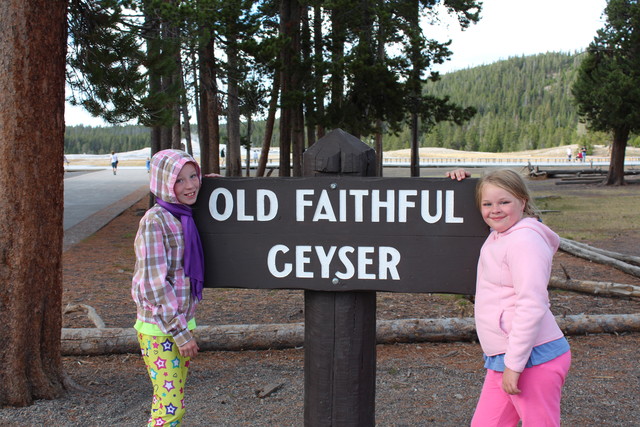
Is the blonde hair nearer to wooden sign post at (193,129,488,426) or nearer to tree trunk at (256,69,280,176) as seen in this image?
wooden sign post at (193,129,488,426)

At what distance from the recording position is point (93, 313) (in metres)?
5.21

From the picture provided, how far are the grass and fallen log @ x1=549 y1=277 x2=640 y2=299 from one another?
4333mm

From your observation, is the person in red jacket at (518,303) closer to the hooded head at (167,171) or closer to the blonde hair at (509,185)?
the blonde hair at (509,185)

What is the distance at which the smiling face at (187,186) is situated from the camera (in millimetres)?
2273

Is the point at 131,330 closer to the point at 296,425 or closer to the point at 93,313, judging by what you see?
the point at 93,313

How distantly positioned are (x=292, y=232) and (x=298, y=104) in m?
13.7

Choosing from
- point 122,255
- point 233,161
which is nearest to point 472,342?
point 122,255

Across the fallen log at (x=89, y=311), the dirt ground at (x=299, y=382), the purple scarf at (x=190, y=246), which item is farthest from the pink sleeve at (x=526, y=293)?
the fallen log at (x=89, y=311)

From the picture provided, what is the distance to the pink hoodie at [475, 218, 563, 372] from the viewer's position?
197cm

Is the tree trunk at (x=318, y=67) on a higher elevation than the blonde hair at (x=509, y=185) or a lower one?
higher

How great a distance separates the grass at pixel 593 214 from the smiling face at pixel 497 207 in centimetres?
895

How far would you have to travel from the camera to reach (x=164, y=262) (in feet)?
7.72

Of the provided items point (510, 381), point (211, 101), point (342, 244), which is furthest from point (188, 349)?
point (211, 101)

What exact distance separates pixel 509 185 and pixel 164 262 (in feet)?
4.20
